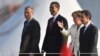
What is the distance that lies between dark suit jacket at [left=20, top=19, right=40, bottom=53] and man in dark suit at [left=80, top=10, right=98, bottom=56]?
440mm

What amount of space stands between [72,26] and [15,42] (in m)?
0.58

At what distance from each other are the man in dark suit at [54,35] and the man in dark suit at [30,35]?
0.30ft

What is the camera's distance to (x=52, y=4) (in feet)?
13.7

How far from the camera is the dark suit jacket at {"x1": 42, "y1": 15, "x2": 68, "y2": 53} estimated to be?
4.11 metres

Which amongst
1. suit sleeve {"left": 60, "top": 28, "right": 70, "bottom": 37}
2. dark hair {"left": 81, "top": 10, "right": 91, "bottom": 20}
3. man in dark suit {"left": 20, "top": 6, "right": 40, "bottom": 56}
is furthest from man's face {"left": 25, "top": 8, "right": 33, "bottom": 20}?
dark hair {"left": 81, "top": 10, "right": 91, "bottom": 20}

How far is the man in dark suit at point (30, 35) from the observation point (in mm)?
4176

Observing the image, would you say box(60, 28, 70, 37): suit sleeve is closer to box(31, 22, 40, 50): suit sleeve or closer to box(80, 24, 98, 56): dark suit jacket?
box(80, 24, 98, 56): dark suit jacket

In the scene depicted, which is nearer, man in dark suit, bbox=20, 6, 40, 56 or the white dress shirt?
the white dress shirt

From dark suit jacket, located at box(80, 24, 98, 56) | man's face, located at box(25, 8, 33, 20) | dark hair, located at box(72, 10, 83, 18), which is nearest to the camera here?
dark suit jacket, located at box(80, 24, 98, 56)

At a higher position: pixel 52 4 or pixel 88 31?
pixel 52 4

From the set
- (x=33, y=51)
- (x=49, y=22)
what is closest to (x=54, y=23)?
(x=49, y=22)

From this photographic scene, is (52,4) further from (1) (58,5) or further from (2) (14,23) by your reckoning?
(2) (14,23)

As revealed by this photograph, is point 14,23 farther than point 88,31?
Yes

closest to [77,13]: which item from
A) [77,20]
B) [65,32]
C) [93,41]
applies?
[77,20]
